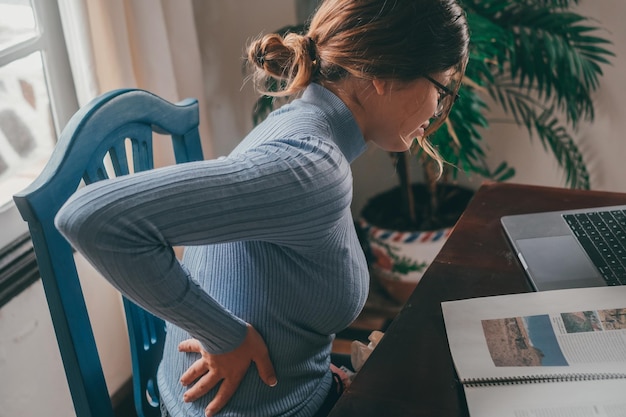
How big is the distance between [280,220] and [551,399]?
36 centimetres

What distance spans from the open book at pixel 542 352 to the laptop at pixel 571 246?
41 millimetres

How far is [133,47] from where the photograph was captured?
5.31 feet

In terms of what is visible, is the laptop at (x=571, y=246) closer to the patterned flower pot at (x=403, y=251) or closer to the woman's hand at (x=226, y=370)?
the woman's hand at (x=226, y=370)

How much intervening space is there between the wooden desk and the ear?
293 millimetres

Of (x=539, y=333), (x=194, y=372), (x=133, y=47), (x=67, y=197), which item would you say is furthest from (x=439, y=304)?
(x=133, y=47)

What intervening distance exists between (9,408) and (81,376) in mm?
546

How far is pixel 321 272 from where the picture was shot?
0.96 metres

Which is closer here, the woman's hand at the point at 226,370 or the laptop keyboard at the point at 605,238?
the woman's hand at the point at 226,370

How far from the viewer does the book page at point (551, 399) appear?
791mm

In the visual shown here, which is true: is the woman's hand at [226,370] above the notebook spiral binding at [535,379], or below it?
below

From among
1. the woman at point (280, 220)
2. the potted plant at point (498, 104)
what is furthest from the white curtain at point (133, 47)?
the woman at point (280, 220)

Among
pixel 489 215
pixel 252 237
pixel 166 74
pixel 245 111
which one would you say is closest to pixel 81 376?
pixel 252 237

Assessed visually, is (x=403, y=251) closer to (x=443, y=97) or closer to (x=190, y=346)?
(x=443, y=97)

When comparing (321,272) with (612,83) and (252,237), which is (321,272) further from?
(612,83)
